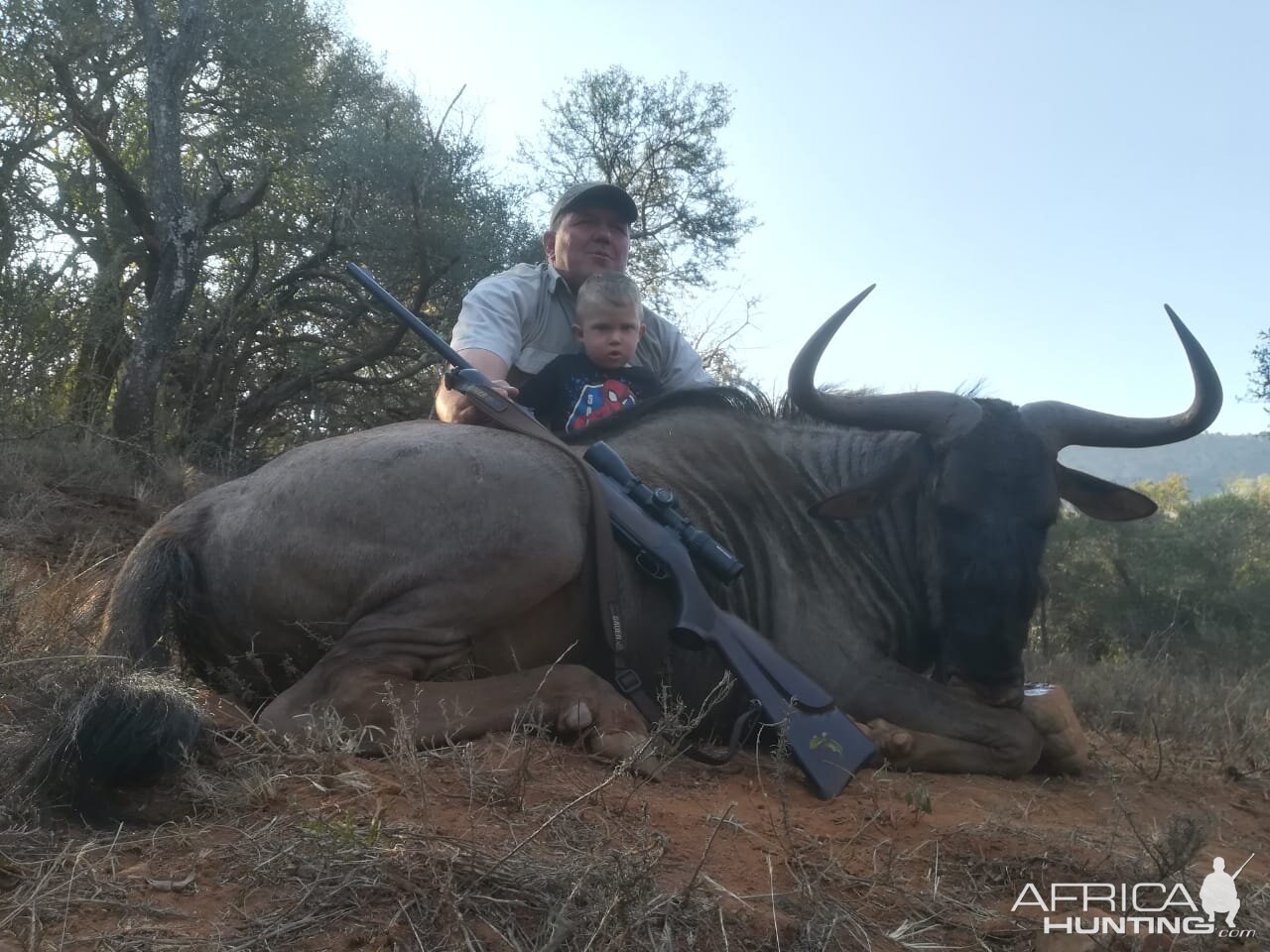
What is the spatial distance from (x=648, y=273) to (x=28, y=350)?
31.8 feet

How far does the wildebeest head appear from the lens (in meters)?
3.90

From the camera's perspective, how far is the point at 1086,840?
107 inches

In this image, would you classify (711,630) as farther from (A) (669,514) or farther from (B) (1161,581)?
(B) (1161,581)

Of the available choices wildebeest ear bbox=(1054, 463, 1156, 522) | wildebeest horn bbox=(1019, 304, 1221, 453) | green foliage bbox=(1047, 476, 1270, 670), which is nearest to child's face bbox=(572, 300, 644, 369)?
wildebeest horn bbox=(1019, 304, 1221, 453)

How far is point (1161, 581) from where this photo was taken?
13570 millimetres

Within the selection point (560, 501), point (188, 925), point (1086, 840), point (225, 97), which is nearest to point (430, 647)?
point (560, 501)

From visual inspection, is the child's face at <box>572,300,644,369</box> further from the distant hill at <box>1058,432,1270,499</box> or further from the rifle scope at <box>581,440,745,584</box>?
the distant hill at <box>1058,432,1270,499</box>

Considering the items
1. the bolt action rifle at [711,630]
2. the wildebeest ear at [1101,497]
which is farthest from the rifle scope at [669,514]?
the wildebeest ear at [1101,497]

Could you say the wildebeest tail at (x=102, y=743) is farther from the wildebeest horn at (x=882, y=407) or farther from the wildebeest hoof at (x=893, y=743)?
the wildebeest horn at (x=882, y=407)

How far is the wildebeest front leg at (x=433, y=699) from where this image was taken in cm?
310

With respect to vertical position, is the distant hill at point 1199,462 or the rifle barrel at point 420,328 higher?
the distant hill at point 1199,462

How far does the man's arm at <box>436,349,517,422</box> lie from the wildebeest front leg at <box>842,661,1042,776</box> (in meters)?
1.75

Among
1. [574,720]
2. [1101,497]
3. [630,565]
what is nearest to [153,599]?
[574,720]

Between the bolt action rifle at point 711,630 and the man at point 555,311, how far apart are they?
0.73m
